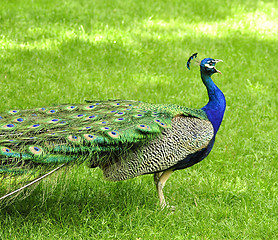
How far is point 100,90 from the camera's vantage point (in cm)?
694

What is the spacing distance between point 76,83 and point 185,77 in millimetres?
1671

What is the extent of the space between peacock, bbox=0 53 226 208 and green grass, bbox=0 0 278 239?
1.02 ft

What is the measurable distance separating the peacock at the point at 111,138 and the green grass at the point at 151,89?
31 centimetres

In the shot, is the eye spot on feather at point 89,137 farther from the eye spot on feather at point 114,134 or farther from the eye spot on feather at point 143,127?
the eye spot on feather at point 143,127

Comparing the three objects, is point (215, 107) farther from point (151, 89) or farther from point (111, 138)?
point (151, 89)

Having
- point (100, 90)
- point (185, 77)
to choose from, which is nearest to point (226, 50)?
point (185, 77)

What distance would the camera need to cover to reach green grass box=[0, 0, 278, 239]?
14.2ft

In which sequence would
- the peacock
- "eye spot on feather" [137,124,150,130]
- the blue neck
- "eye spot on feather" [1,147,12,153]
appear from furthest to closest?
the blue neck, "eye spot on feather" [137,124,150,130], the peacock, "eye spot on feather" [1,147,12,153]

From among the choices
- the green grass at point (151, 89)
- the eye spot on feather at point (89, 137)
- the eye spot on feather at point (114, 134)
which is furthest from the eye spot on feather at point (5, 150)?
the eye spot on feather at point (114, 134)

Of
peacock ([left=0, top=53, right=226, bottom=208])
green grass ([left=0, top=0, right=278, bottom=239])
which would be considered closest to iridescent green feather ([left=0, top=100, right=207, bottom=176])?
peacock ([left=0, top=53, right=226, bottom=208])

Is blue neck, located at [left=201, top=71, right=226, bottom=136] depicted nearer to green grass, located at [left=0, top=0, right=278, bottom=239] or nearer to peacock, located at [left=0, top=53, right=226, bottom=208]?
peacock, located at [left=0, top=53, right=226, bottom=208]

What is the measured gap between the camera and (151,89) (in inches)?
278

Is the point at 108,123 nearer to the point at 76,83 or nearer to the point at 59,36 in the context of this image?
the point at 76,83

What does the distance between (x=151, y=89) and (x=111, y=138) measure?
129 inches
